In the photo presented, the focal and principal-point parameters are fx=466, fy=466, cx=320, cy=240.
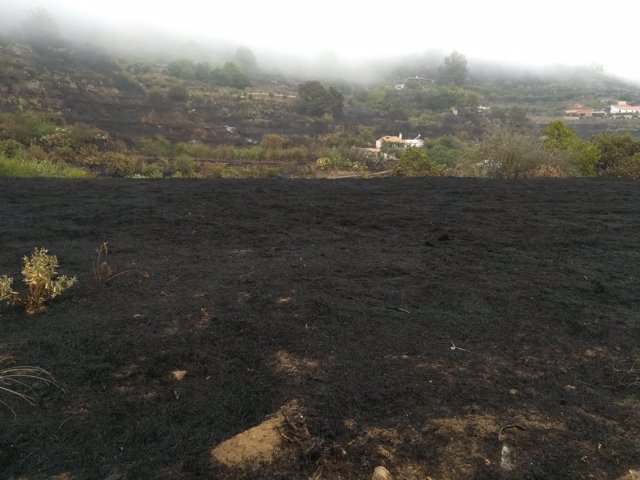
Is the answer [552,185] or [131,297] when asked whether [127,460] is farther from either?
[552,185]

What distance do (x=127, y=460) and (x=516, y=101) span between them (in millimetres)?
79968

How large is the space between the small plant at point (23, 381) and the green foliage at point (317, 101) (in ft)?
132

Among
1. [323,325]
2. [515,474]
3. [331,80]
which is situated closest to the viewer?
[515,474]

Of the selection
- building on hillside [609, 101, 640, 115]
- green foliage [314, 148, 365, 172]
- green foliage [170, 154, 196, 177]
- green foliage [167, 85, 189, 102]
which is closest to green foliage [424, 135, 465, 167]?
green foliage [314, 148, 365, 172]

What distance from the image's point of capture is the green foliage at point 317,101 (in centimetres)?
4169

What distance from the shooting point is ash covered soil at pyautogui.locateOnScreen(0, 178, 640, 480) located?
220 cm

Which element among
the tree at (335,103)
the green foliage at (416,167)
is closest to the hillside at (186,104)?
the tree at (335,103)

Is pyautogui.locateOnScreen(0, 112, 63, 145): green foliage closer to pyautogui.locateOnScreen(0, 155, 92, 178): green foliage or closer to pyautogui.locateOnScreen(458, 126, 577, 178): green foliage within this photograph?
pyautogui.locateOnScreen(0, 155, 92, 178): green foliage

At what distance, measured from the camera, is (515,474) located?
6.94 feet

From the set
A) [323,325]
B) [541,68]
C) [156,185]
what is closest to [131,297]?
[323,325]

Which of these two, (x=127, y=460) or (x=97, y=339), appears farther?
(x=97, y=339)

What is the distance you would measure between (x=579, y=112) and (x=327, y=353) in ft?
220

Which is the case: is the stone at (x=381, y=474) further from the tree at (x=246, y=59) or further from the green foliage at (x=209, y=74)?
the tree at (x=246, y=59)

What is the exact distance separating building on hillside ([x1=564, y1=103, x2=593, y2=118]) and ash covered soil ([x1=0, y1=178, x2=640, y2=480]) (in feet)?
198
